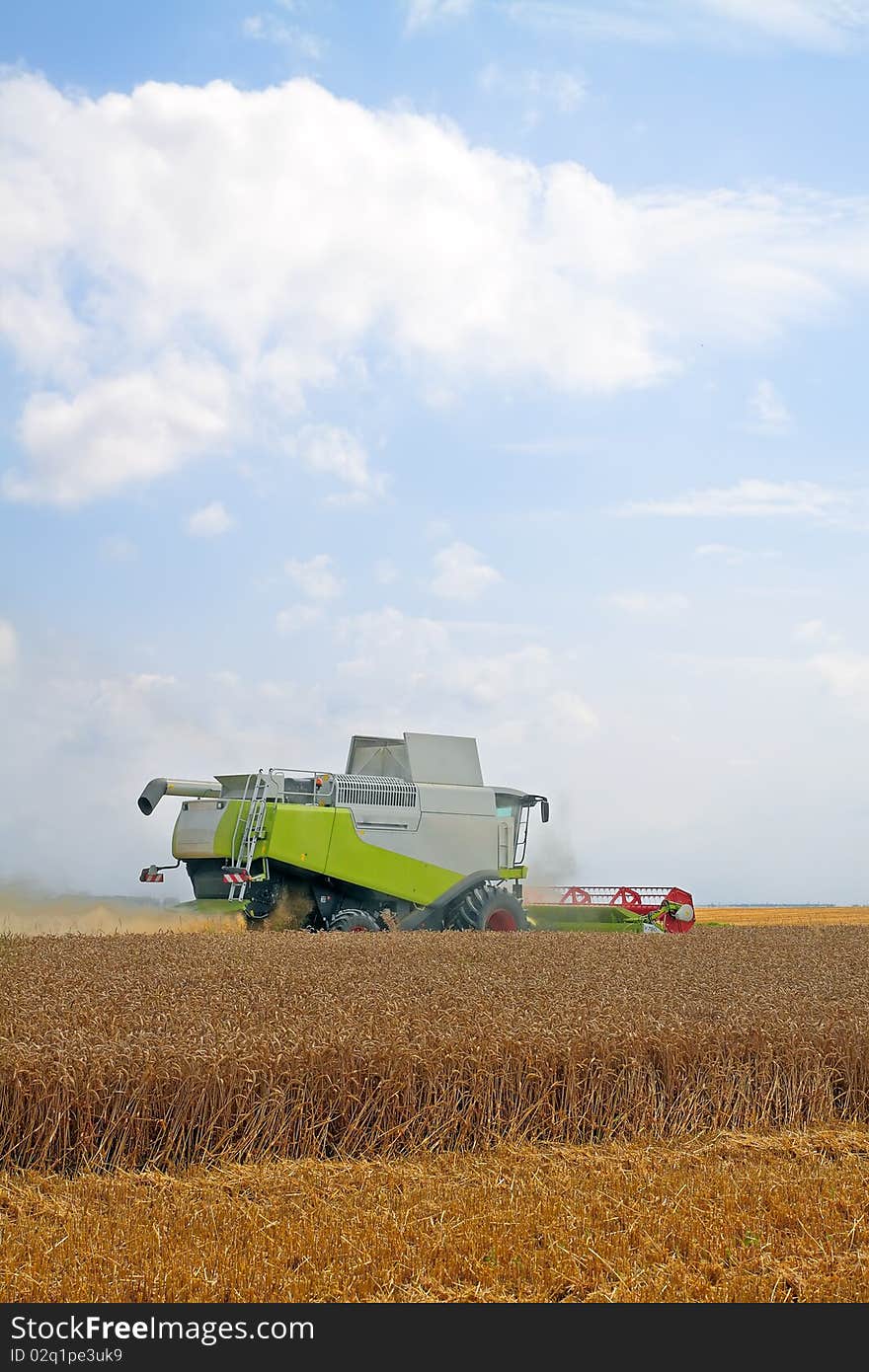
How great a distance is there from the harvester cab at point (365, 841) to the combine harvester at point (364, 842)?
0.06ft

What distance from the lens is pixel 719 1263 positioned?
4.71 meters

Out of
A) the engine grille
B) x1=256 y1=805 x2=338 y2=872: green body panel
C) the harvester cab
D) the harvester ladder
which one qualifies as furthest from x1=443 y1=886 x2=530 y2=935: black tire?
the harvester ladder

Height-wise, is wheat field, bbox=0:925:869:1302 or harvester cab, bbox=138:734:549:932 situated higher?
harvester cab, bbox=138:734:549:932

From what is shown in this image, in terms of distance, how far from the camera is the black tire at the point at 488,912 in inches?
693

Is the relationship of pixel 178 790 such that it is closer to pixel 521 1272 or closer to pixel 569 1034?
pixel 569 1034

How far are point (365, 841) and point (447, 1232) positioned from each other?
460 inches

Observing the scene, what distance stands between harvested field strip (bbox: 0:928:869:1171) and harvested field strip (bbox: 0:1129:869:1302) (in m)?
0.31

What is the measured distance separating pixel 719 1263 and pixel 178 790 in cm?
1264

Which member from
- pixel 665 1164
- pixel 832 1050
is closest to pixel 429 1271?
pixel 665 1164

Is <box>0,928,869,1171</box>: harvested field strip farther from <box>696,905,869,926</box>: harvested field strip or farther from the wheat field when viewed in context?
<box>696,905,869,926</box>: harvested field strip

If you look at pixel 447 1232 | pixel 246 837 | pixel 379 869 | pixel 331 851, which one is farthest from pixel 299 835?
pixel 447 1232

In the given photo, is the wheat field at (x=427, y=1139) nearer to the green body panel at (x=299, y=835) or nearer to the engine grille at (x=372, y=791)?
the green body panel at (x=299, y=835)

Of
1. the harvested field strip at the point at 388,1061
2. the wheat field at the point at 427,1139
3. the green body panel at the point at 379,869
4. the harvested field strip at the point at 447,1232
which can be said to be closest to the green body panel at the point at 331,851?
the green body panel at the point at 379,869

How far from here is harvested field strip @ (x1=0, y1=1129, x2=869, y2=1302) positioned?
4.43 metres
